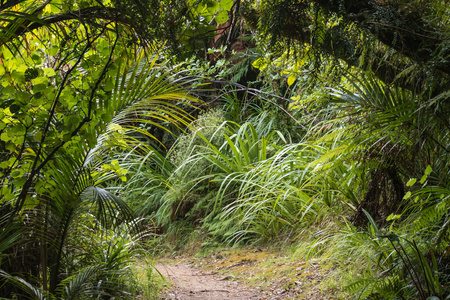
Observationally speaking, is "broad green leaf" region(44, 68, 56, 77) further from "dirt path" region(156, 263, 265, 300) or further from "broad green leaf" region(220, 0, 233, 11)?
"dirt path" region(156, 263, 265, 300)

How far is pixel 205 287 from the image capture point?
4.22 metres

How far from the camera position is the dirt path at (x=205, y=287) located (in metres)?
3.86

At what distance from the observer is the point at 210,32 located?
2.20m

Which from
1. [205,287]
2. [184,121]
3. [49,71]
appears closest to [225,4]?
[49,71]

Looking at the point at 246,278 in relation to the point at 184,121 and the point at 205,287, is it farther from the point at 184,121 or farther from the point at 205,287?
the point at 184,121

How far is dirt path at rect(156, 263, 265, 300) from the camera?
3860mm

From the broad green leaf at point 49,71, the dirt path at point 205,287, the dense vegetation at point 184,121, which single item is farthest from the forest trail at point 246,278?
the broad green leaf at point 49,71

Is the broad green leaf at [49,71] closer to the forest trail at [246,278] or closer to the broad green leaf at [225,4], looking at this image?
the broad green leaf at [225,4]

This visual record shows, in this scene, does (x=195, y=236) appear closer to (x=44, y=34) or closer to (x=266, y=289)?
(x=266, y=289)

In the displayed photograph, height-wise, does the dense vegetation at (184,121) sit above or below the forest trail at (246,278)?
above

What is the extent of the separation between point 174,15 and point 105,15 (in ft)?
1.23

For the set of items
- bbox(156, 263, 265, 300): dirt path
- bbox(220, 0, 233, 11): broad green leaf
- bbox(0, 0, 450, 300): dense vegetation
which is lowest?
bbox(156, 263, 265, 300): dirt path

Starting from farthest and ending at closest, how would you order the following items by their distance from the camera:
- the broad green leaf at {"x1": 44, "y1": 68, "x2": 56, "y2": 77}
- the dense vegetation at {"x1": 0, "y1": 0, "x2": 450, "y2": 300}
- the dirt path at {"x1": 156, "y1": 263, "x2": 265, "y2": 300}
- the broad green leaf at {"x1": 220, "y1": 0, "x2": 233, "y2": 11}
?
the dirt path at {"x1": 156, "y1": 263, "x2": 265, "y2": 300} → the broad green leaf at {"x1": 44, "y1": 68, "x2": 56, "y2": 77} → the dense vegetation at {"x1": 0, "y1": 0, "x2": 450, "y2": 300} → the broad green leaf at {"x1": 220, "y1": 0, "x2": 233, "y2": 11}

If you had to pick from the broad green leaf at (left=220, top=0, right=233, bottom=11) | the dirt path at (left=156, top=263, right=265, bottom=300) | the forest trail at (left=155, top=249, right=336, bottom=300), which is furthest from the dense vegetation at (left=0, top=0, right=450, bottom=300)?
the dirt path at (left=156, top=263, right=265, bottom=300)
